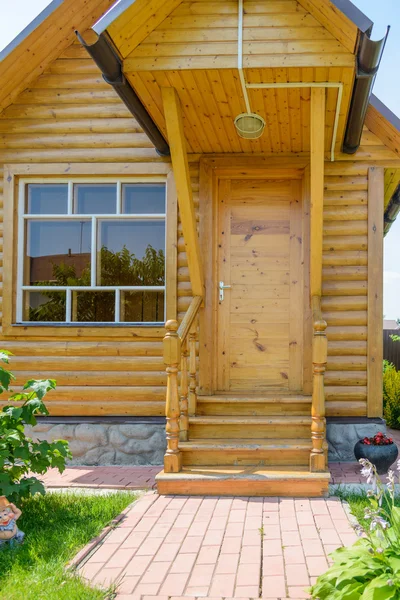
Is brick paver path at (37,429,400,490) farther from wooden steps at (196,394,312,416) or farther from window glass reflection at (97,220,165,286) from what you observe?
window glass reflection at (97,220,165,286)

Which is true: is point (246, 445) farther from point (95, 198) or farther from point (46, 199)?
point (46, 199)

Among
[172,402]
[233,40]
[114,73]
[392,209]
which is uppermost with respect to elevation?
[233,40]

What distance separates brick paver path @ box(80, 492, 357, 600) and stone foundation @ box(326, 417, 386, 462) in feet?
4.79

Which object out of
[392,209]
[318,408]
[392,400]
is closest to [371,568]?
[318,408]

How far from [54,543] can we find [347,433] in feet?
10.9

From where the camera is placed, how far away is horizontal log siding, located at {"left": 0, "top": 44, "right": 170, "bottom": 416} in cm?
602

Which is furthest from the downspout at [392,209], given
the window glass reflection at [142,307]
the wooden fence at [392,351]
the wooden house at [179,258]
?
the window glass reflection at [142,307]

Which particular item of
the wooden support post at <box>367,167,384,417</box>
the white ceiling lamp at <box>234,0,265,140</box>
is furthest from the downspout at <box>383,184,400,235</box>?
the white ceiling lamp at <box>234,0,265,140</box>

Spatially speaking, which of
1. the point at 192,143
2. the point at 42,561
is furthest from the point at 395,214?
the point at 42,561

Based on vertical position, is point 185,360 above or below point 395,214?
below

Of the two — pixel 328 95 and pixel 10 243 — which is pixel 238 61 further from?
pixel 10 243

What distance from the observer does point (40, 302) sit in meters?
6.25

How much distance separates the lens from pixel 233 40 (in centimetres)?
423

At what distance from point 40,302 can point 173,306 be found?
1.49m
